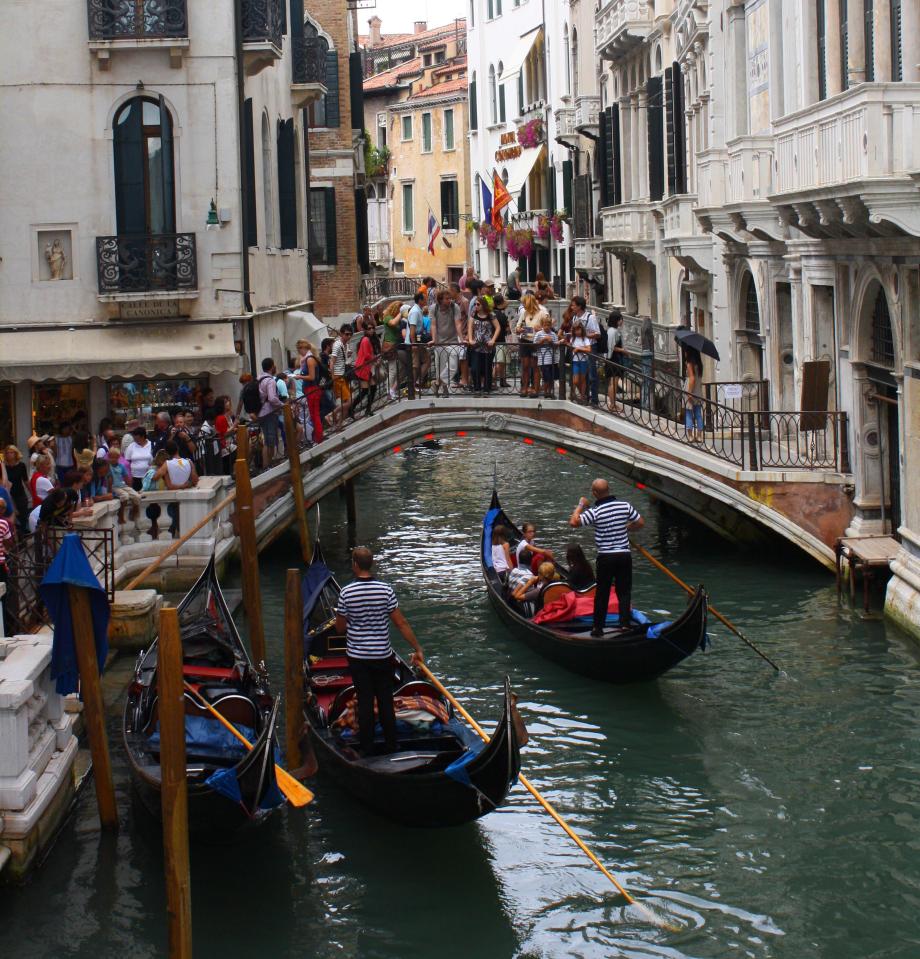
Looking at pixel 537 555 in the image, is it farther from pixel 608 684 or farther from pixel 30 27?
pixel 30 27

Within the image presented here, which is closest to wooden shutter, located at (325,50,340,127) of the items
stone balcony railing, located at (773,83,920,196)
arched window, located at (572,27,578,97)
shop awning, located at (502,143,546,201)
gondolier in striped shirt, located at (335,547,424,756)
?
arched window, located at (572,27,578,97)

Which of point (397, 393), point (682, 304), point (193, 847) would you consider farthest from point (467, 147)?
point (193, 847)

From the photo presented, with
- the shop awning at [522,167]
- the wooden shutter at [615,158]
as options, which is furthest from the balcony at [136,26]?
the shop awning at [522,167]

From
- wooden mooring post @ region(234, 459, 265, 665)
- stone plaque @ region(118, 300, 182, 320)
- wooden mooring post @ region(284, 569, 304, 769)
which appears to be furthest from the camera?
stone plaque @ region(118, 300, 182, 320)

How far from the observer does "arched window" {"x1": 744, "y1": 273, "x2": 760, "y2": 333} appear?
1705cm

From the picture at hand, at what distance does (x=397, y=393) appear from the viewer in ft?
53.0

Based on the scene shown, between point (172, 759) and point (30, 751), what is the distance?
3.61 ft

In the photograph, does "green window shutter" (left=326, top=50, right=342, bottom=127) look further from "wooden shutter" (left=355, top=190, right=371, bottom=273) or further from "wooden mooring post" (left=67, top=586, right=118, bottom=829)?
"wooden mooring post" (left=67, top=586, right=118, bottom=829)

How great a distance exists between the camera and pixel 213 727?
8.94 metres

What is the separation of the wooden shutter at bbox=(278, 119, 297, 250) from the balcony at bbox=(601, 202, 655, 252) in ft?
15.4

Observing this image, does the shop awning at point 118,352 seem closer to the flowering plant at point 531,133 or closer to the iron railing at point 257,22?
the iron railing at point 257,22

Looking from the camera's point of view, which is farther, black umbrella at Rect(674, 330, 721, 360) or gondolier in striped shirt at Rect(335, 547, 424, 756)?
black umbrella at Rect(674, 330, 721, 360)

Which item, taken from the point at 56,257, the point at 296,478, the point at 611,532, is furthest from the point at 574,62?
the point at 611,532

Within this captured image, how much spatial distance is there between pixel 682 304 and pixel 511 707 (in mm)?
13608
